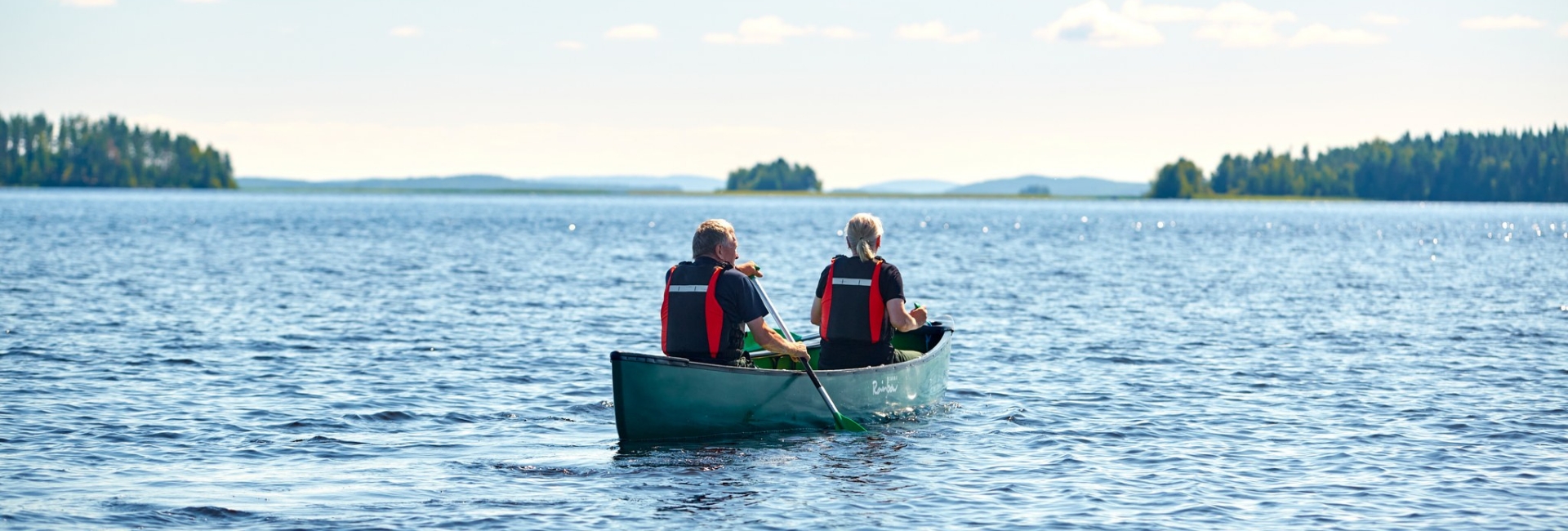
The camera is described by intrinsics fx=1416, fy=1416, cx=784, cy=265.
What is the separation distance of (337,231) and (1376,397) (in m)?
70.1

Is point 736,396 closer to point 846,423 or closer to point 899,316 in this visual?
point 846,423

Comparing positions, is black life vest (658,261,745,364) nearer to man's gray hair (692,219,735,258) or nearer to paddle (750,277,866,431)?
man's gray hair (692,219,735,258)

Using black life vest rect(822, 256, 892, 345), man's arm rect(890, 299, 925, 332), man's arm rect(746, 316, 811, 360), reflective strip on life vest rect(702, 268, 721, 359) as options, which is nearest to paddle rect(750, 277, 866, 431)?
man's arm rect(746, 316, 811, 360)

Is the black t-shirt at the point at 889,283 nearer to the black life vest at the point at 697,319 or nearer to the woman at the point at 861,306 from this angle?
the woman at the point at 861,306

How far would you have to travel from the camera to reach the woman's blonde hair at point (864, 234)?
12.8 meters

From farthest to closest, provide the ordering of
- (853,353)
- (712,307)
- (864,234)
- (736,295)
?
(853,353), (864,234), (712,307), (736,295)

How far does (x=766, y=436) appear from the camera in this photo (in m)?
13.0

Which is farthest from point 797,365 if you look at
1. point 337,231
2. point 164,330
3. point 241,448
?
point 337,231

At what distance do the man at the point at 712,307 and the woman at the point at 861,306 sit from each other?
95 centimetres

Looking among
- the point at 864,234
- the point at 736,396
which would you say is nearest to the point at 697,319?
the point at 736,396

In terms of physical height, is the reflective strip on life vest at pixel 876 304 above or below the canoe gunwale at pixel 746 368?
above

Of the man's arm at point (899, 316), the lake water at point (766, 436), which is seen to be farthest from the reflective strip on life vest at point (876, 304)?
the lake water at point (766, 436)

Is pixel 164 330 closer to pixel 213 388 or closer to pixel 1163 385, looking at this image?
pixel 213 388

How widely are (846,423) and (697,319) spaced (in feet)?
6.45
